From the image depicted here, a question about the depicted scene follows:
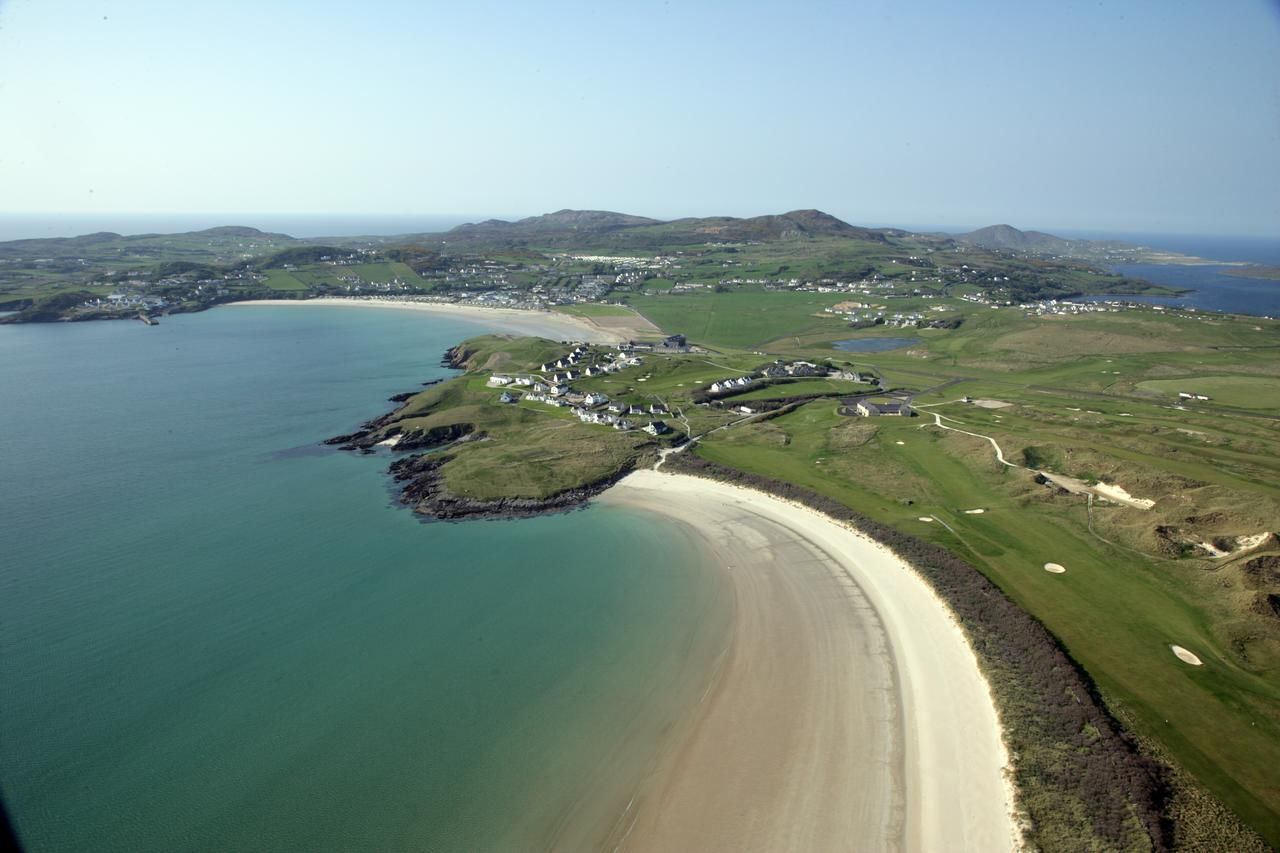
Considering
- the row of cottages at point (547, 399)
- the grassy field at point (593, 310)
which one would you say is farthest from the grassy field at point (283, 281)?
the row of cottages at point (547, 399)

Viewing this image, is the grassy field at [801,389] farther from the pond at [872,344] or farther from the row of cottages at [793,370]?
the pond at [872,344]

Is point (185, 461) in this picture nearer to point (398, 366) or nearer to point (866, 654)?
point (398, 366)

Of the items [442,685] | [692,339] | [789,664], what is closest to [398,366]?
[692,339]

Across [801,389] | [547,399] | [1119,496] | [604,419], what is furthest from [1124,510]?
[547,399]

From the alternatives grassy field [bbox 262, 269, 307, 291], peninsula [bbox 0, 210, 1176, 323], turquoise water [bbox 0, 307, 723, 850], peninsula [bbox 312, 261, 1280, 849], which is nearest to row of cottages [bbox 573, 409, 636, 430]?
peninsula [bbox 312, 261, 1280, 849]

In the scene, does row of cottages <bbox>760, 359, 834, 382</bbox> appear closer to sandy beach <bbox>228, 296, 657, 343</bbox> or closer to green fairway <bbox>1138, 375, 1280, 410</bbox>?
green fairway <bbox>1138, 375, 1280, 410</bbox>

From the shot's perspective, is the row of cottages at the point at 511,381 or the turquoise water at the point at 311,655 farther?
the row of cottages at the point at 511,381
